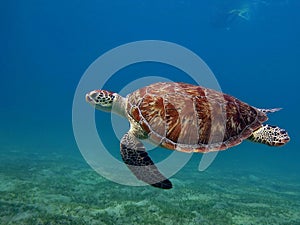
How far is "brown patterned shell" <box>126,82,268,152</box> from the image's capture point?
499cm

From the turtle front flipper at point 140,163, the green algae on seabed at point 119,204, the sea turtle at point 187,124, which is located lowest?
the green algae on seabed at point 119,204

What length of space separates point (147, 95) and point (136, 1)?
2450 inches

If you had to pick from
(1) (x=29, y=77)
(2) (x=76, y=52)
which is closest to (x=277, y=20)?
(2) (x=76, y=52)

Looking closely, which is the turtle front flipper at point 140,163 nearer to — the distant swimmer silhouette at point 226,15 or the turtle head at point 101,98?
the turtle head at point 101,98

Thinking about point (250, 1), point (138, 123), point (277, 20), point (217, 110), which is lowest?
point (138, 123)

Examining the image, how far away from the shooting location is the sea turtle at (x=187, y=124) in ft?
16.3

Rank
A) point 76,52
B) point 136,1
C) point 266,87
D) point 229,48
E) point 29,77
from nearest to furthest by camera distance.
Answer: point 136,1 → point 229,48 → point 76,52 → point 266,87 → point 29,77

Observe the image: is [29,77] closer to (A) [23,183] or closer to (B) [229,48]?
(B) [229,48]

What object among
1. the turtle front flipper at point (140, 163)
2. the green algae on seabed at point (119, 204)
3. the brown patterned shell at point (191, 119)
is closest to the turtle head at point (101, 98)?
the brown patterned shell at point (191, 119)

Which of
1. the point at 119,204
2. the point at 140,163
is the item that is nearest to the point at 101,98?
the point at 140,163

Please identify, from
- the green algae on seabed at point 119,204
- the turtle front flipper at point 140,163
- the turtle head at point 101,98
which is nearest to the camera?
the turtle front flipper at point 140,163

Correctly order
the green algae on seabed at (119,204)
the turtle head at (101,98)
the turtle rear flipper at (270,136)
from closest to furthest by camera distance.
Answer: the turtle rear flipper at (270,136), the turtle head at (101,98), the green algae on seabed at (119,204)

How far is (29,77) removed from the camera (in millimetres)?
142875

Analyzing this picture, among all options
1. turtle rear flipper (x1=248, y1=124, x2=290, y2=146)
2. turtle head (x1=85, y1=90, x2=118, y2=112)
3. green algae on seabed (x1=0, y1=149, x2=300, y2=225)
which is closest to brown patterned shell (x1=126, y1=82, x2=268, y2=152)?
turtle rear flipper (x1=248, y1=124, x2=290, y2=146)
